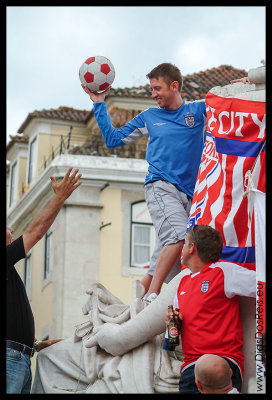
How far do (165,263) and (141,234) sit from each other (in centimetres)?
2625

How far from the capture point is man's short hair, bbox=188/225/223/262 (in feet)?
36.5

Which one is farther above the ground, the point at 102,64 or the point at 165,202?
the point at 102,64

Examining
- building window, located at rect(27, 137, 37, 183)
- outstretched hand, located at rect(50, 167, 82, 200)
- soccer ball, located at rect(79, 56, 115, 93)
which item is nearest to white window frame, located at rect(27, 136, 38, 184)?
building window, located at rect(27, 137, 37, 183)

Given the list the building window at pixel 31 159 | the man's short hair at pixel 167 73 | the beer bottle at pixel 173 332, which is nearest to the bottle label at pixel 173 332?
the beer bottle at pixel 173 332

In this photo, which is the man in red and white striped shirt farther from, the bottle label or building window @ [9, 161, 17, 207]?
building window @ [9, 161, 17, 207]

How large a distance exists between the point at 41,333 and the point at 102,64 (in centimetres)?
2547

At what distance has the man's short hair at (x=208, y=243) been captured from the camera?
36.5 ft

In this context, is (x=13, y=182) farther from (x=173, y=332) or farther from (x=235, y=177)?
(x=173, y=332)

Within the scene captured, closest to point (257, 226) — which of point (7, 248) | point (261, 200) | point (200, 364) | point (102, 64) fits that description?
point (261, 200)

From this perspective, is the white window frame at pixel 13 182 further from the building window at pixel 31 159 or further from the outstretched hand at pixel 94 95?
the outstretched hand at pixel 94 95

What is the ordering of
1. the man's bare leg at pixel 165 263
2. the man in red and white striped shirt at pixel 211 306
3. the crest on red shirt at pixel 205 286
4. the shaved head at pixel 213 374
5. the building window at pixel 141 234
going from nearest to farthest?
the shaved head at pixel 213 374
the man in red and white striped shirt at pixel 211 306
the crest on red shirt at pixel 205 286
the man's bare leg at pixel 165 263
the building window at pixel 141 234

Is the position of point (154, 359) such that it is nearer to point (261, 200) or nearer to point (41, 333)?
point (261, 200)

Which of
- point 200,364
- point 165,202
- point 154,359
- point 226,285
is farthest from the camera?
point 165,202

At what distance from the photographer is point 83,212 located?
3853 centimetres
